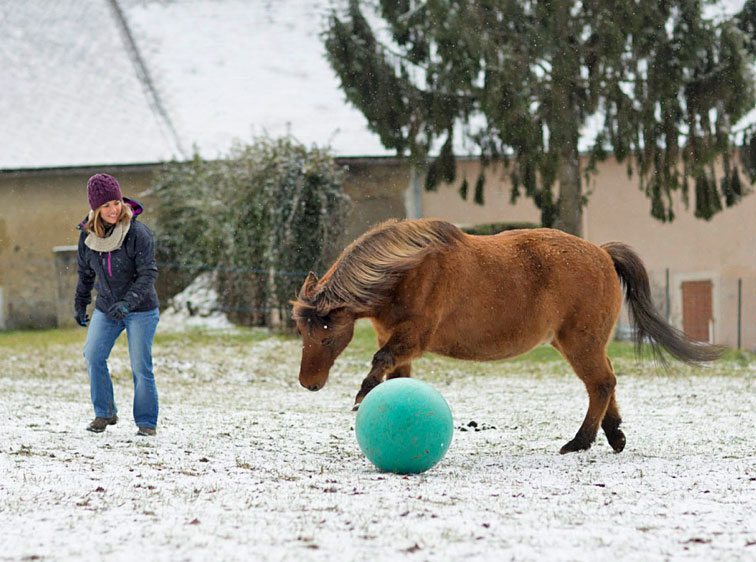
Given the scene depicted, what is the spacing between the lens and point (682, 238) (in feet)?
67.7

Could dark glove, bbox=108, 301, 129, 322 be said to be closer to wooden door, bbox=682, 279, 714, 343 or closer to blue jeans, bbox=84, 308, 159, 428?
blue jeans, bbox=84, 308, 159, 428

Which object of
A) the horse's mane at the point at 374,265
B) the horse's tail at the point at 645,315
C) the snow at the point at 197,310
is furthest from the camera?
the snow at the point at 197,310

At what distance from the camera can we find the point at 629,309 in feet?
23.0

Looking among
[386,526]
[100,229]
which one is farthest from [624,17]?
[386,526]

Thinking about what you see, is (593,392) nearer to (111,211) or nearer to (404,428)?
(404,428)

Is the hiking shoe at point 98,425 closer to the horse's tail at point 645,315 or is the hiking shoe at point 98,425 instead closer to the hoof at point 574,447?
the hoof at point 574,447

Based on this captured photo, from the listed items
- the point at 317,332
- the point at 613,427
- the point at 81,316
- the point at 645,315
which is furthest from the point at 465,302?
the point at 81,316

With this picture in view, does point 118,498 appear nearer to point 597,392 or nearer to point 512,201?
point 597,392

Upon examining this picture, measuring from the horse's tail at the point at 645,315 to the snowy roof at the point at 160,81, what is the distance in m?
12.3

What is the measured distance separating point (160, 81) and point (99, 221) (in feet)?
55.7

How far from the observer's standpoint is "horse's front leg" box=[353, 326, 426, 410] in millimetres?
5703

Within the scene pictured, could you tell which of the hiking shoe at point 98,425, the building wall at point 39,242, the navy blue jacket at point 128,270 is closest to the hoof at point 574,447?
the navy blue jacket at point 128,270

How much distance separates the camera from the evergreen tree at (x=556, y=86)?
47.6 ft

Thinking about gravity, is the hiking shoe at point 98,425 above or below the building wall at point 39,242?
below
